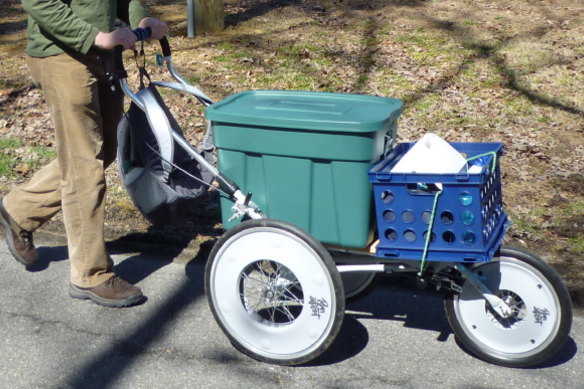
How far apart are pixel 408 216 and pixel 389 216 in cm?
8

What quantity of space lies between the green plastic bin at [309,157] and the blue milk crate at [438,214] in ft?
0.31

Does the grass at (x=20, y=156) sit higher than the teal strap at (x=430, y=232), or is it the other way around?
the teal strap at (x=430, y=232)

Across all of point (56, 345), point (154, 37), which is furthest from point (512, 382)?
point (154, 37)

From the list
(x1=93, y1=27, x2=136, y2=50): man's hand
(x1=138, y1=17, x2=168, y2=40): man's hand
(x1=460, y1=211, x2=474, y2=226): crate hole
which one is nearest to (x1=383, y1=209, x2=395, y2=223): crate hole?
(x1=460, y1=211, x2=474, y2=226): crate hole

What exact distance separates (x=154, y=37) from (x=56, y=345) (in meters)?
1.61

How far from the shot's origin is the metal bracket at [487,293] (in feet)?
11.2

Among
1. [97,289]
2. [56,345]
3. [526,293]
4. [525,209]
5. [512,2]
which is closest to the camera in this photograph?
[526,293]

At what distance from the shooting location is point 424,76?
8062 mm

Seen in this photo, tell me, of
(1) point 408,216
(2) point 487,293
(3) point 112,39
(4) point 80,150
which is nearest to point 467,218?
(1) point 408,216

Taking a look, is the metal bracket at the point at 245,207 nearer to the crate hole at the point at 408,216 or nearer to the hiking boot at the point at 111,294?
the crate hole at the point at 408,216

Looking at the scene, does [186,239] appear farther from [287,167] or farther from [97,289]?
[287,167]

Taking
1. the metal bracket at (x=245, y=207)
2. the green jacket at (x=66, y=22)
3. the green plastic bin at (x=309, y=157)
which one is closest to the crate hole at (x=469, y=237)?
the green plastic bin at (x=309, y=157)

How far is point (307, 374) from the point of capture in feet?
11.6

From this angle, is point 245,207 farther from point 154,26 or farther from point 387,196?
point 154,26
